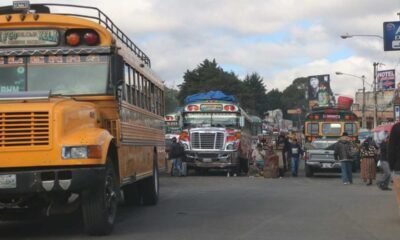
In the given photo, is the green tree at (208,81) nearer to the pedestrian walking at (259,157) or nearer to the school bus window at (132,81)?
the pedestrian walking at (259,157)

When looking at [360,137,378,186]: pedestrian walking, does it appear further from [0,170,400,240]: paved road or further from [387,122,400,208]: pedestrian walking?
[387,122,400,208]: pedestrian walking

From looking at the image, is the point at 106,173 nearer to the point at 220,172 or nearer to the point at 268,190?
the point at 268,190

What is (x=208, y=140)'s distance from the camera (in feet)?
90.7

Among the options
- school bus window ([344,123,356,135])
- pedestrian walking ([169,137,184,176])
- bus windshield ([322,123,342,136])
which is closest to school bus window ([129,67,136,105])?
pedestrian walking ([169,137,184,176])

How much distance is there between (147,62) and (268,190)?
5.99 metres

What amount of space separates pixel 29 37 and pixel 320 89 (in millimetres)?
86891

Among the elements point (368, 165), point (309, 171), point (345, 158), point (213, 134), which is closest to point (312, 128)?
point (309, 171)

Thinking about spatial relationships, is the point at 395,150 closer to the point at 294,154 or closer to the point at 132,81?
the point at 132,81

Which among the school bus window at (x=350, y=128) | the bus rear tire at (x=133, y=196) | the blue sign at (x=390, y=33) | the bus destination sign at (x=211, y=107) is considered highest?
the blue sign at (x=390, y=33)

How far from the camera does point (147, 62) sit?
16.0 meters

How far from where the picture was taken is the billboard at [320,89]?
93.0 m

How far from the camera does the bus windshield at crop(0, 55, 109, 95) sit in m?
10.1

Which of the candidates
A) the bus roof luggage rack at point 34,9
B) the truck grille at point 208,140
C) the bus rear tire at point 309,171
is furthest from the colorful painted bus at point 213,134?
the bus roof luggage rack at point 34,9

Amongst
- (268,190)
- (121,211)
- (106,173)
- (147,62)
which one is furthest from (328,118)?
(106,173)
